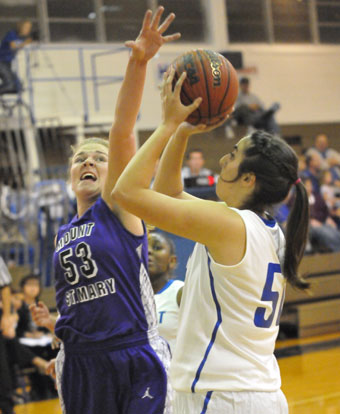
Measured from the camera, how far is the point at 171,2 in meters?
14.0

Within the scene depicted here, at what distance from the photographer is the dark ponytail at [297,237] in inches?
84.6

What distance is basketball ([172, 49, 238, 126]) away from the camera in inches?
85.0

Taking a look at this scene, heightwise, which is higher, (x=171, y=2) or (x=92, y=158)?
(x=171, y=2)

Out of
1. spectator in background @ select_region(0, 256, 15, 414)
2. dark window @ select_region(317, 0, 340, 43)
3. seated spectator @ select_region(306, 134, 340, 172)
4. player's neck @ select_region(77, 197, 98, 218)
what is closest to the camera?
player's neck @ select_region(77, 197, 98, 218)

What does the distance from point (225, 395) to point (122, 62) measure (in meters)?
11.6

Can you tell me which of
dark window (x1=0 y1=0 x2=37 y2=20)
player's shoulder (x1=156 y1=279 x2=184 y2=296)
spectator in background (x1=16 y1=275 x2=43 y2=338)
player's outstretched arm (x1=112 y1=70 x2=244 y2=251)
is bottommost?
spectator in background (x1=16 y1=275 x2=43 y2=338)

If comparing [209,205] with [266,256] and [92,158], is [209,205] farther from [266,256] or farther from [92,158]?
[92,158]

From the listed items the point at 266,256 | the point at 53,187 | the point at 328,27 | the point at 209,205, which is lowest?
the point at 53,187

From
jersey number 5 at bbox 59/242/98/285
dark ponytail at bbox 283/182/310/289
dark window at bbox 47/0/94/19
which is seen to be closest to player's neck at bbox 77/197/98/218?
jersey number 5 at bbox 59/242/98/285

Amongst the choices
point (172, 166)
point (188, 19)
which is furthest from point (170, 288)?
point (188, 19)

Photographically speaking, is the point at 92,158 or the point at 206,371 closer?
the point at 206,371

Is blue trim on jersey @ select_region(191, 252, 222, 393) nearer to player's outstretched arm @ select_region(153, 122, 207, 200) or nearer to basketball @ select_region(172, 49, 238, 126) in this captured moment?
player's outstretched arm @ select_region(153, 122, 207, 200)

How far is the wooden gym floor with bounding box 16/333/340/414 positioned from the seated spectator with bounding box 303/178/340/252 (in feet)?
5.41

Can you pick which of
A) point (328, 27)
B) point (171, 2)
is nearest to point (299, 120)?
point (328, 27)
